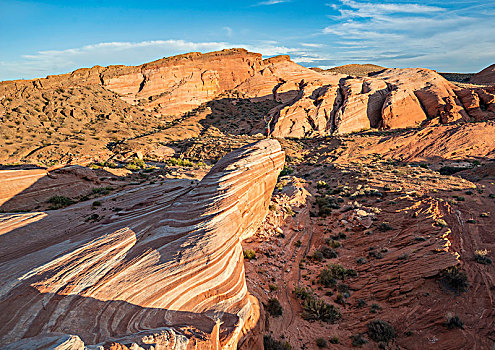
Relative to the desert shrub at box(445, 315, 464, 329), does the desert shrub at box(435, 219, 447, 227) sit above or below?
above

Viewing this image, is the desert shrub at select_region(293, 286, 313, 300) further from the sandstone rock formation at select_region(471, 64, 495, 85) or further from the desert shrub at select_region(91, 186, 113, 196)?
the sandstone rock formation at select_region(471, 64, 495, 85)

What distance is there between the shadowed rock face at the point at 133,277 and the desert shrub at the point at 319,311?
8.00 feet

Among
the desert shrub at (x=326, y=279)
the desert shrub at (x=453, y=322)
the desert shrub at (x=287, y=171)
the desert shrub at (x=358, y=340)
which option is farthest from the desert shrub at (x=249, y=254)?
the desert shrub at (x=287, y=171)

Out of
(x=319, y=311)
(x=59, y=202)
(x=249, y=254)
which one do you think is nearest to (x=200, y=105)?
(x=59, y=202)

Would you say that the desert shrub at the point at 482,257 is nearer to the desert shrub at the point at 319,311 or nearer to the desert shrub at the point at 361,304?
the desert shrub at the point at 361,304

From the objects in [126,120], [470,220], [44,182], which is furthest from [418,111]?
[126,120]

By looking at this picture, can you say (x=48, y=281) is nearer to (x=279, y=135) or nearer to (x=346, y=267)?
(x=346, y=267)

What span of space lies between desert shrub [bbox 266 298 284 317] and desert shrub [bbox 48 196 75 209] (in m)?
11.8

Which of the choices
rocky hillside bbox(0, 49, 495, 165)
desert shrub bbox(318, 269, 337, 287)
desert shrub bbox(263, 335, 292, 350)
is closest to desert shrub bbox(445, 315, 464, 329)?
desert shrub bbox(318, 269, 337, 287)

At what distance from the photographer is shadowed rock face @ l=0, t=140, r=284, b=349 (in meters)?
4.98

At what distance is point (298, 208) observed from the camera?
17797 mm

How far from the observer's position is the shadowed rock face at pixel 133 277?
4.98 metres

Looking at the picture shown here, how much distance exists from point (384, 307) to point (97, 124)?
5675 centimetres

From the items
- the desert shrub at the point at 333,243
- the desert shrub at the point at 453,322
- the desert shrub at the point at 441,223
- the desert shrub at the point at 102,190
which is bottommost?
the desert shrub at the point at 333,243
